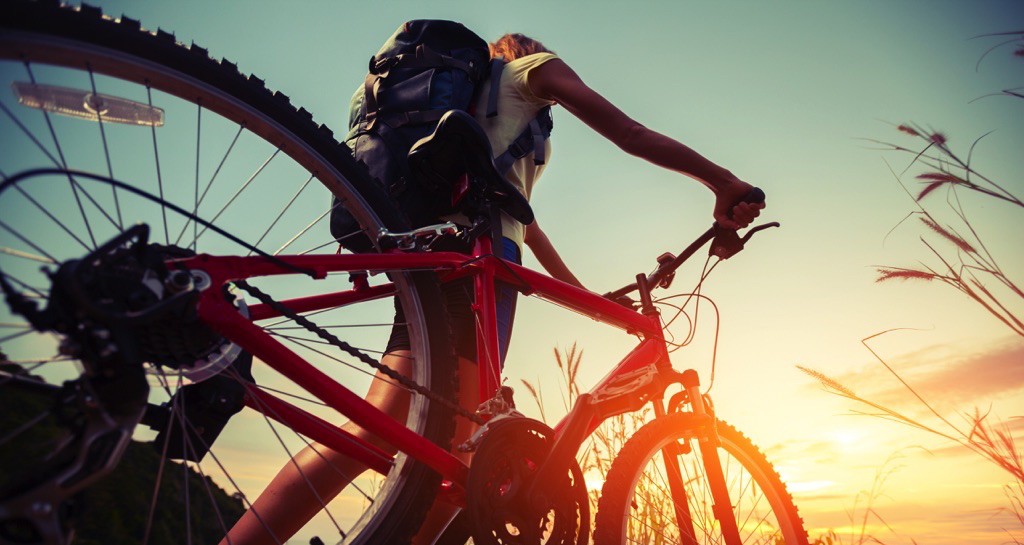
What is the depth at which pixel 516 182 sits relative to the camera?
198 centimetres

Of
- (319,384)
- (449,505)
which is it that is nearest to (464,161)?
(319,384)

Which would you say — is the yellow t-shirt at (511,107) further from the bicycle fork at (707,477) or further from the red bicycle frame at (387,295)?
the bicycle fork at (707,477)

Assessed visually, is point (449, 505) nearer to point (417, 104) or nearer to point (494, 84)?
point (417, 104)

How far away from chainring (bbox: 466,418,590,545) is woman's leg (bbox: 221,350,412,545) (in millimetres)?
331

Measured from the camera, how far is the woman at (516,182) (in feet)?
5.12

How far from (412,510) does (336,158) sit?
2.82ft

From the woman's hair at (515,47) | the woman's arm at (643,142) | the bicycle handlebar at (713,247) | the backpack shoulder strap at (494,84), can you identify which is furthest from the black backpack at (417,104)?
the bicycle handlebar at (713,247)

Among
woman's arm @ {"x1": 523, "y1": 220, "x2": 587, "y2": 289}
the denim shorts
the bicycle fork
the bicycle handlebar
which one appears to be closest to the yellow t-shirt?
the denim shorts

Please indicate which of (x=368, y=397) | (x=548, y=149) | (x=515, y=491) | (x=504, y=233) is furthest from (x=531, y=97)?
(x=515, y=491)

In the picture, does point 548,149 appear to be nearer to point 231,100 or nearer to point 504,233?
point 504,233

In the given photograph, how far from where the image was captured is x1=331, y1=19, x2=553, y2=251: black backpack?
1.74 metres

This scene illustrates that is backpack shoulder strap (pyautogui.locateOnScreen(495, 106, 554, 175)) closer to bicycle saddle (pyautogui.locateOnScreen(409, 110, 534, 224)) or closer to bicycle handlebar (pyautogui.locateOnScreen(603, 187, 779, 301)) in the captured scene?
bicycle saddle (pyautogui.locateOnScreen(409, 110, 534, 224))

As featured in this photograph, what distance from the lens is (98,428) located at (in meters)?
0.80

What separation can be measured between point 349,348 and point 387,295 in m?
0.34
